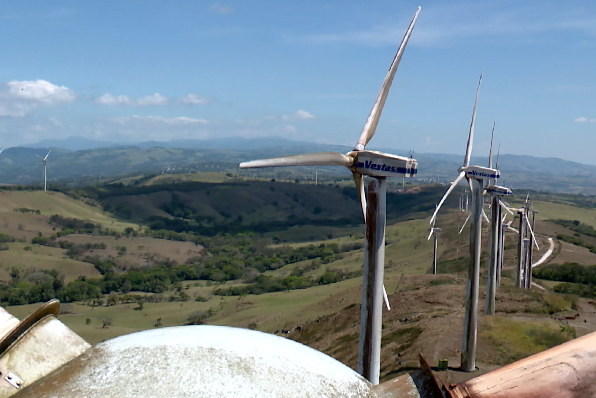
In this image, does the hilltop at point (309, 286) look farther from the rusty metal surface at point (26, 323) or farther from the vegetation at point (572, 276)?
the rusty metal surface at point (26, 323)

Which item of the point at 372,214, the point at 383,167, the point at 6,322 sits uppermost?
the point at 383,167

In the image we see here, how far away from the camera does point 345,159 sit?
1719 centimetres

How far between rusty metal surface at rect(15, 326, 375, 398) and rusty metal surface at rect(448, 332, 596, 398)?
1650 mm

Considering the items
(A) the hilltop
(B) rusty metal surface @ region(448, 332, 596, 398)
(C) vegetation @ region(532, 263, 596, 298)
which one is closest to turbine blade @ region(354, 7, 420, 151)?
(B) rusty metal surface @ region(448, 332, 596, 398)

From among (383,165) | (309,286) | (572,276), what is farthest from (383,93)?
(309,286)

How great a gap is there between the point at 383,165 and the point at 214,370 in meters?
11.6

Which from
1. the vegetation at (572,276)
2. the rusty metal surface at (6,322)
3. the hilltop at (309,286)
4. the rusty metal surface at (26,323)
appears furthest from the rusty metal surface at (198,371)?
the vegetation at (572,276)

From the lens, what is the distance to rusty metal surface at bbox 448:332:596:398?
4480mm

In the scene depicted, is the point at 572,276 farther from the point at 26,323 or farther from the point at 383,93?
the point at 26,323

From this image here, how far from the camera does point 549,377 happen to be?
4.56 m

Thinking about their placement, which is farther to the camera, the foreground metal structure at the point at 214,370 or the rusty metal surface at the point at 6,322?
the rusty metal surface at the point at 6,322

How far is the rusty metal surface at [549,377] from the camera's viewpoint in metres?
4.48

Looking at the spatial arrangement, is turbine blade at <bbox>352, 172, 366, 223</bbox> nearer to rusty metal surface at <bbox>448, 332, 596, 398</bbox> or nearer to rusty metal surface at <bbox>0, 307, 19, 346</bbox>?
rusty metal surface at <bbox>0, 307, 19, 346</bbox>

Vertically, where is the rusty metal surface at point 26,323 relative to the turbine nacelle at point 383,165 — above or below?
below
